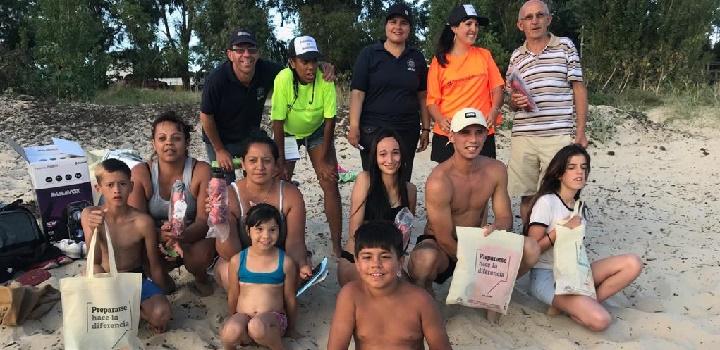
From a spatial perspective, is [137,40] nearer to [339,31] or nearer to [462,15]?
[339,31]

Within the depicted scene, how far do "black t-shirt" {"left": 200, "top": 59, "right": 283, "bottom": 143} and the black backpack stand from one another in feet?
4.42

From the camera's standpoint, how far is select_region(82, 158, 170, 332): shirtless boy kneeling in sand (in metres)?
3.14

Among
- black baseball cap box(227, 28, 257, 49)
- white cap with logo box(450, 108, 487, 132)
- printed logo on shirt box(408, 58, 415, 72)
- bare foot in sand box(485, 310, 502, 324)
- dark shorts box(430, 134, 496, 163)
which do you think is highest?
black baseball cap box(227, 28, 257, 49)

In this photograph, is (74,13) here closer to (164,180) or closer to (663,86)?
(164,180)

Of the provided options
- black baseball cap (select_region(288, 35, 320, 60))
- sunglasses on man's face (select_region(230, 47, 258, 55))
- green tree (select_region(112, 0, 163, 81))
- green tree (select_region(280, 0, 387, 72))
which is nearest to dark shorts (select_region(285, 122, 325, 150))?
black baseball cap (select_region(288, 35, 320, 60))

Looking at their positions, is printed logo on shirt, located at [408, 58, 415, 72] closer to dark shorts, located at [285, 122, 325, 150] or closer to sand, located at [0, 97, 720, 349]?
dark shorts, located at [285, 122, 325, 150]

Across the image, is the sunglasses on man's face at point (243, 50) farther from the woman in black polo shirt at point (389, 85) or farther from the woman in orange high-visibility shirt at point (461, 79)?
the woman in orange high-visibility shirt at point (461, 79)

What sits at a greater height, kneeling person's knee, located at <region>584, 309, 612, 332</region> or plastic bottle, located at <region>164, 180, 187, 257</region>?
plastic bottle, located at <region>164, 180, 187, 257</region>

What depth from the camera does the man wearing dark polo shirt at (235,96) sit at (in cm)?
402

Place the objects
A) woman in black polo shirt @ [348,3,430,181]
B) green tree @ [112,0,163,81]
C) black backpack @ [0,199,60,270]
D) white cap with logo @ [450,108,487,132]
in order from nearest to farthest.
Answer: white cap with logo @ [450,108,487,132], black backpack @ [0,199,60,270], woman in black polo shirt @ [348,3,430,181], green tree @ [112,0,163,81]

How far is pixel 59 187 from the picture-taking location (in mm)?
4410

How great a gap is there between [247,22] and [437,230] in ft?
61.8

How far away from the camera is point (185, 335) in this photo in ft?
10.4

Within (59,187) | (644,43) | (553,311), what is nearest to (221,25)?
(644,43)
